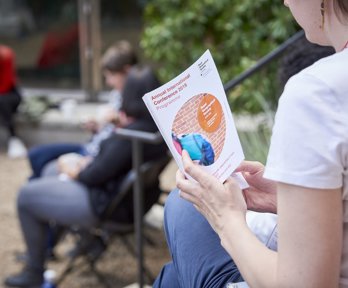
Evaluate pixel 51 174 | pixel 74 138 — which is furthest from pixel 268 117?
pixel 74 138

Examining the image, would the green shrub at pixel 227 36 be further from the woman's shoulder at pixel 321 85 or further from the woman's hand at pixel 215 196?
the woman's shoulder at pixel 321 85

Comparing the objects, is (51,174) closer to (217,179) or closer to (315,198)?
(217,179)

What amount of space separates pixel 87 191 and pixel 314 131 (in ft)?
8.12

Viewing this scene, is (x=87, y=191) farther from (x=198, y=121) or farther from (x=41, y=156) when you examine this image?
(x=198, y=121)

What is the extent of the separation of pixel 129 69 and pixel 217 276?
2588 mm

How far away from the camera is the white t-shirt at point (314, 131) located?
1368mm

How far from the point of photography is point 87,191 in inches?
147

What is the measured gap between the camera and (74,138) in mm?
7090

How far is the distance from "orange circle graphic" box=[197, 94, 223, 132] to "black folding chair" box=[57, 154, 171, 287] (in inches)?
73.6

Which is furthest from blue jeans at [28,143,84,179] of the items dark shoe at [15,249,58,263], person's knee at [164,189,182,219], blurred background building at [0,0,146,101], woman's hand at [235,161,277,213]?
blurred background building at [0,0,146,101]

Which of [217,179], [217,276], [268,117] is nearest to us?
[217,179]

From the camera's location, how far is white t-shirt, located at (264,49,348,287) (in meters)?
1.37

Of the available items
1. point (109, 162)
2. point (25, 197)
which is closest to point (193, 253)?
point (109, 162)

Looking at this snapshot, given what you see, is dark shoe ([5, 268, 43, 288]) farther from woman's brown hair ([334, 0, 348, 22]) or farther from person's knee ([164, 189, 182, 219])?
woman's brown hair ([334, 0, 348, 22])
